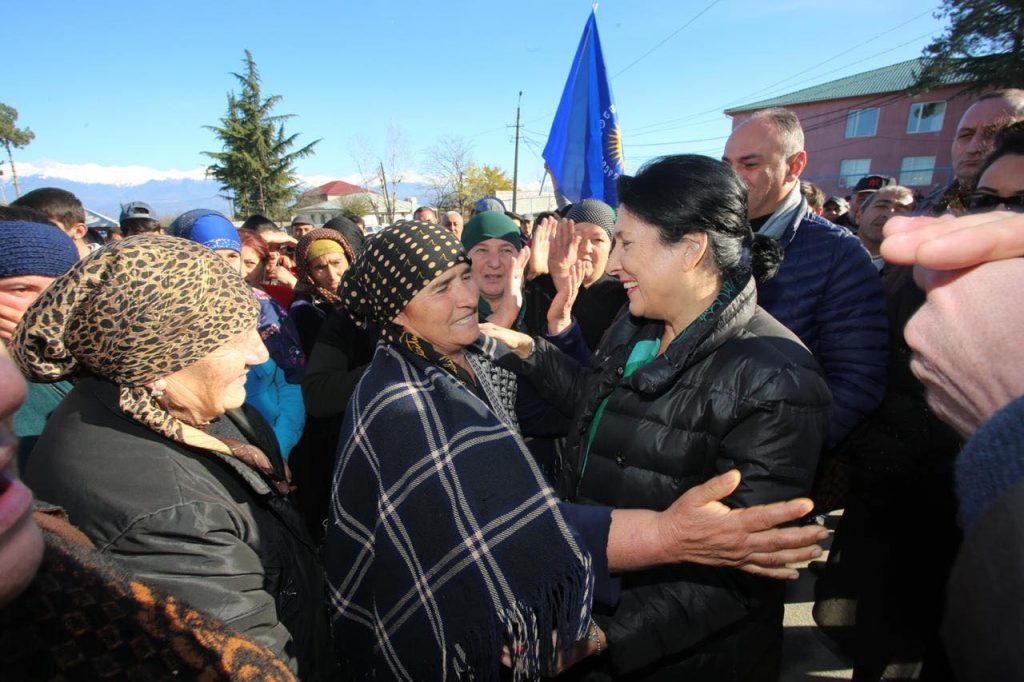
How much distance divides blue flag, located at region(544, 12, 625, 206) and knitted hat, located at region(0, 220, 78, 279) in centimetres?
462

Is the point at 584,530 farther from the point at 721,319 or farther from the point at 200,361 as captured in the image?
the point at 200,361

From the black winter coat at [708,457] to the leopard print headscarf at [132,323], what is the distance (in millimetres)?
1322

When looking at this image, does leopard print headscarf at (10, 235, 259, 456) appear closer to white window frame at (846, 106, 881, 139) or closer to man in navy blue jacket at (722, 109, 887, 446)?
man in navy blue jacket at (722, 109, 887, 446)

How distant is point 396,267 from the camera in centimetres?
201

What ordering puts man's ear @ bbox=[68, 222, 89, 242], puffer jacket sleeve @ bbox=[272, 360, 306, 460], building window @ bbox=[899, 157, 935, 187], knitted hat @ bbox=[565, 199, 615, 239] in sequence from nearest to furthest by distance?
puffer jacket sleeve @ bbox=[272, 360, 306, 460], knitted hat @ bbox=[565, 199, 615, 239], man's ear @ bbox=[68, 222, 89, 242], building window @ bbox=[899, 157, 935, 187]

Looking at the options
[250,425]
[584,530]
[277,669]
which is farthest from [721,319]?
[250,425]

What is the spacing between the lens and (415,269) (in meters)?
1.98

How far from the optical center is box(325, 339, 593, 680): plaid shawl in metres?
1.37

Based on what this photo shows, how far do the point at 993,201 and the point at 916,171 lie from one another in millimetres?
40664

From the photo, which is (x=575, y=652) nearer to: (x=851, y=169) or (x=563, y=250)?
(x=563, y=250)

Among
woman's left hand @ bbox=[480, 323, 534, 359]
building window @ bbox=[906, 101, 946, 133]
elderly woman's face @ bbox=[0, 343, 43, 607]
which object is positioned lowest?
woman's left hand @ bbox=[480, 323, 534, 359]

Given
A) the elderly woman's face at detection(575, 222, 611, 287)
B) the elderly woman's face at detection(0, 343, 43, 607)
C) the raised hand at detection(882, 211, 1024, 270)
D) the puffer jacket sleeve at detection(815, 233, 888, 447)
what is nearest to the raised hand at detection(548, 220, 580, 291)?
the elderly woman's face at detection(575, 222, 611, 287)

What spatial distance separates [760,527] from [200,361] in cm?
174

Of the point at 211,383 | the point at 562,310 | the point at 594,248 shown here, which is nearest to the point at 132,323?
the point at 211,383
